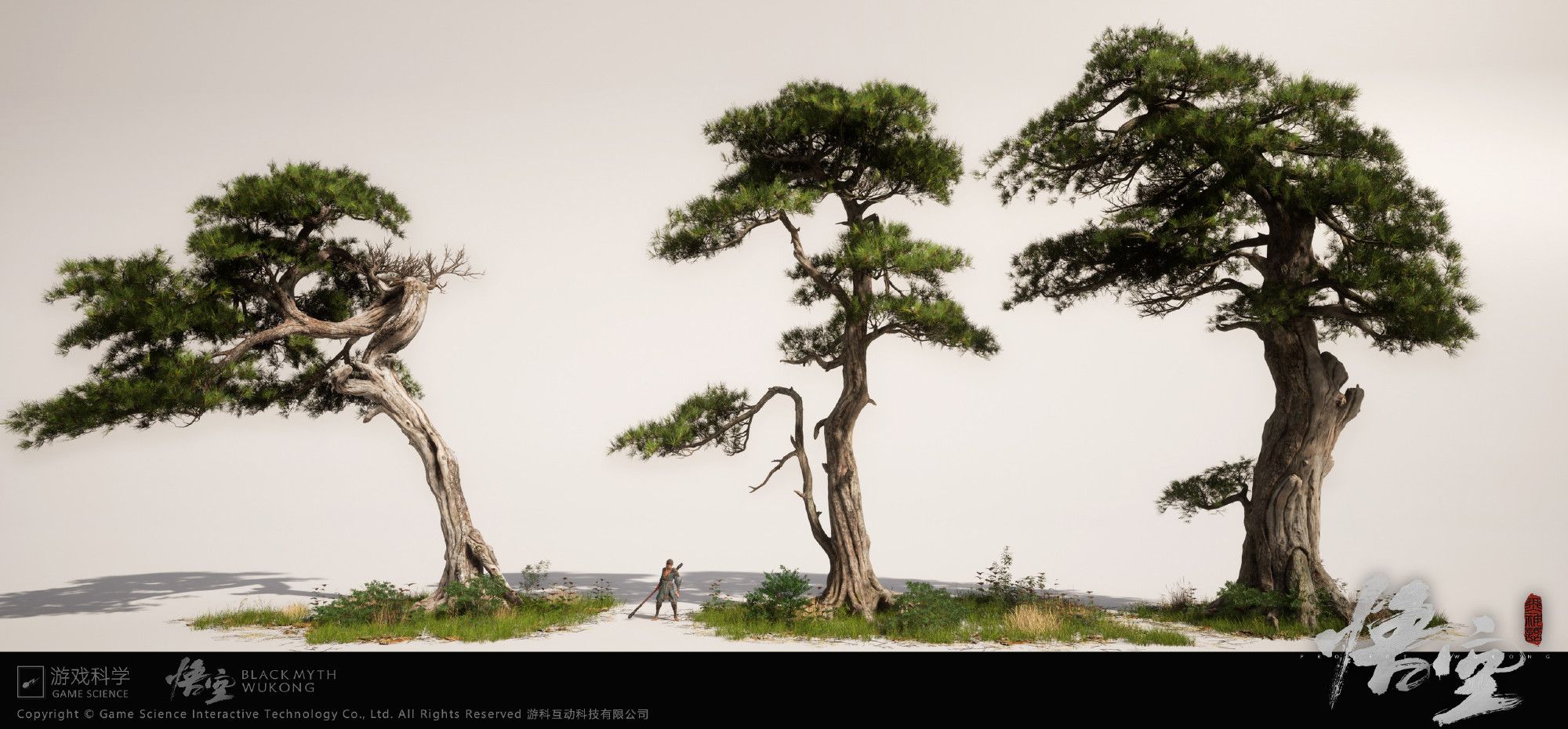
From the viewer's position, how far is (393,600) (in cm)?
1309

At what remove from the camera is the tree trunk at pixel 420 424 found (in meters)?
13.6

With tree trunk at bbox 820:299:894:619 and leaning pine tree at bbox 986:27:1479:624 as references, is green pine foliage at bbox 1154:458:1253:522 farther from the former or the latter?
tree trunk at bbox 820:299:894:619

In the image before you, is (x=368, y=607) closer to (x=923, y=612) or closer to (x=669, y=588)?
(x=669, y=588)

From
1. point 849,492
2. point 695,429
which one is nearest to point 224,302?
point 695,429

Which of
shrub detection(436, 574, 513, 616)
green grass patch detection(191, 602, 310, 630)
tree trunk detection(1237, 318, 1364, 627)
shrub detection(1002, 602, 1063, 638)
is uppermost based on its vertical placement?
tree trunk detection(1237, 318, 1364, 627)

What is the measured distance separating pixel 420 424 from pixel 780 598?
526 centimetres

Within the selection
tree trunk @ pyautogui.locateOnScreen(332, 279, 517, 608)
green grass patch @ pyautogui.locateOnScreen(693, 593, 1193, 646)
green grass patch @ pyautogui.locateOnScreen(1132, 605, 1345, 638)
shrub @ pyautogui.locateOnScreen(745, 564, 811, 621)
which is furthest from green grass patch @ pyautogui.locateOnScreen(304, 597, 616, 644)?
green grass patch @ pyautogui.locateOnScreen(1132, 605, 1345, 638)

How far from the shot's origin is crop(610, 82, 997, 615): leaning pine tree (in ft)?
40.8

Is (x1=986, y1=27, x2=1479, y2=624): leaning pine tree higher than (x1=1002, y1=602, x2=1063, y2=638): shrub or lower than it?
higher

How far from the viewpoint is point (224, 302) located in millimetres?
13062

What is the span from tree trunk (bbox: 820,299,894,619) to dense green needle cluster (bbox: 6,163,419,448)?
613 centimetres
